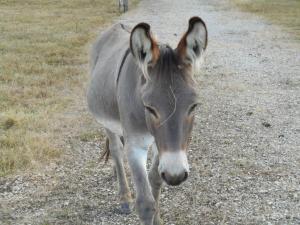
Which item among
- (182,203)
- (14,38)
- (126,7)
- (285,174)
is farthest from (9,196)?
(126,7)

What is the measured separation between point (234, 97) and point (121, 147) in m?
3.93

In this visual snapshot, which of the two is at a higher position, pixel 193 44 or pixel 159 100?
pixel 193 44

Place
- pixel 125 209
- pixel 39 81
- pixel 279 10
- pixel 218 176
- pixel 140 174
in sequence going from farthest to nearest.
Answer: pixel 279 10
pixel 39 81
pixel 218 176
pixel 125 209
pixel 140 174

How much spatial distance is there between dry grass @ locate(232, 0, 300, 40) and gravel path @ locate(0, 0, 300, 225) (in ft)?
23.4

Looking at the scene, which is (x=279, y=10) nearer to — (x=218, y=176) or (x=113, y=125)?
(x=218, y=176)

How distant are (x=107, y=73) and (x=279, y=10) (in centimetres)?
1807

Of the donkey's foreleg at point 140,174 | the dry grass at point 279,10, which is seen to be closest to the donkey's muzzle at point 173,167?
the donkey's foreleg at point 140,174

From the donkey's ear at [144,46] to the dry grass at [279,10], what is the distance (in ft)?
40.1

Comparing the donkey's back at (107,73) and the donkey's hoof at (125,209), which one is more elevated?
the donkey's back at (107,73)

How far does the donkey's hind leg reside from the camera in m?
4.21

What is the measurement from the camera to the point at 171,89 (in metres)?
2.65

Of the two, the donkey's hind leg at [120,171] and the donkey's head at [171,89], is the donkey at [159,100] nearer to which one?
the donkey's head at [171,89]

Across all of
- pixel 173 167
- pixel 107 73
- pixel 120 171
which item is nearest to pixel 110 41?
pixel 107 73

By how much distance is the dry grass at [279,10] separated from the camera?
1640 centimetres
